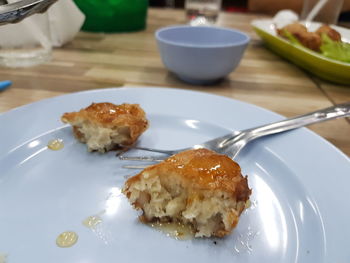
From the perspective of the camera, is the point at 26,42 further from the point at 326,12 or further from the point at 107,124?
the point at 326,12

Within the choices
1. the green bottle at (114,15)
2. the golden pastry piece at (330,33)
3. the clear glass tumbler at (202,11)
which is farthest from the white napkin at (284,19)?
the green bottle at (114,15)

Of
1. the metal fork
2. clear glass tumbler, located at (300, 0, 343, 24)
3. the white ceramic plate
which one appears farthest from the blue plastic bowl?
clear glass tumbler, located at (300, 0, 343, 24)

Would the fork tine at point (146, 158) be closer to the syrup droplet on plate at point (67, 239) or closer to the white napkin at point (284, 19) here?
the syrup droplet on plate at point (67, 239)

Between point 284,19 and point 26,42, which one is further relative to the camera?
point 284,19

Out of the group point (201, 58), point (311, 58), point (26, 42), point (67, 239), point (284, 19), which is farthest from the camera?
point (284, 19)

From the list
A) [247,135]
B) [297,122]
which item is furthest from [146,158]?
[297,122]

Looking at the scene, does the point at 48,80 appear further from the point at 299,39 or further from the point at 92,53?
the point at 299,39

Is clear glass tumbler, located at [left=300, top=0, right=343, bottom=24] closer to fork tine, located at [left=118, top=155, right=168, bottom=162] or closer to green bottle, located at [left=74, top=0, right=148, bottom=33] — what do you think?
green bottle, located at [left=74, top=0, right=148, bottom=33]
